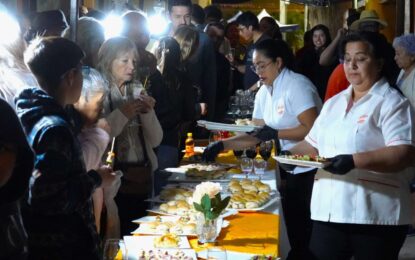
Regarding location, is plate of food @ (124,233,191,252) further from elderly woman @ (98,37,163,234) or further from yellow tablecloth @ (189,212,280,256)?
elderly woman @ (98,37,163,234)

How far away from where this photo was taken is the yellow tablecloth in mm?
2828

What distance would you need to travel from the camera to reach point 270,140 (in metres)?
4.50

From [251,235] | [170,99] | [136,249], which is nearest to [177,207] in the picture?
[251,235]

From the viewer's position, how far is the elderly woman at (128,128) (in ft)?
12.3

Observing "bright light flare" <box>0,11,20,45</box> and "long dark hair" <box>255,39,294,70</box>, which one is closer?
"bright light flare" <box>0,11,20,45</box>

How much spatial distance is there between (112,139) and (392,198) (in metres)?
1.43

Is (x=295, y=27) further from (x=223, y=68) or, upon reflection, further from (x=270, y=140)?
(x=270, y=140)

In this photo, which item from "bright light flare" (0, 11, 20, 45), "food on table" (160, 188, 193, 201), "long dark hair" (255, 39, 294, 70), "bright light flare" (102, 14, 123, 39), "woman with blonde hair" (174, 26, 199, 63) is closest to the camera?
"bright light flare" (0, 11, 20, 45)

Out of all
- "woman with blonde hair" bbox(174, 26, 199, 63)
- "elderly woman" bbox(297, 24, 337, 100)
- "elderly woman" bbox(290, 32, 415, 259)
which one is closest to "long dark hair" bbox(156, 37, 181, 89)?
"woman with blonde hair" bbox(174, 26, 199, 63)

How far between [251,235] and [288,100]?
1605mm

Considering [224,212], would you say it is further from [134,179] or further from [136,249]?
[136,249]

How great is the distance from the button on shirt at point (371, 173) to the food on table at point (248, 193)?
1.34 ft

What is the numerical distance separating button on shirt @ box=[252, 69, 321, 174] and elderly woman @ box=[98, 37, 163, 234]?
97 centimetres

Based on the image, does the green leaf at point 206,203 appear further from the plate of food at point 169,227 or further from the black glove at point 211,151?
the black glove at point 211,151
